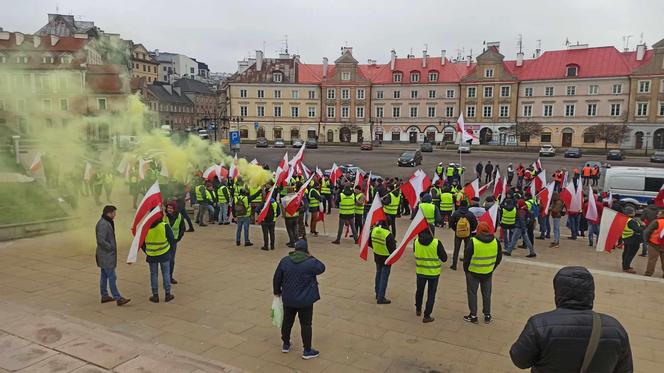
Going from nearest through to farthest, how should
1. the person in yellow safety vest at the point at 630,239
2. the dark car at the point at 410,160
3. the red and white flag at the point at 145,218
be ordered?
the red and white flag at the point at 145,218, the person in yellow safety vest at the point at 630,239, the dark car at the point at 410,160

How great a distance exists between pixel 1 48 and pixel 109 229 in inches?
429

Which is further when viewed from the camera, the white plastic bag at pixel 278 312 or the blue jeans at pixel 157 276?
the blue jeans at pixel 157 276

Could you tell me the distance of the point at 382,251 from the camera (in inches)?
324

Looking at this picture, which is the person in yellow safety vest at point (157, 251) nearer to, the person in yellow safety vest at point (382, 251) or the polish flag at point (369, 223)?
the polish flag at point (369, 223)

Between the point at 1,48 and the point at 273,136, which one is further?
the point at 273,136

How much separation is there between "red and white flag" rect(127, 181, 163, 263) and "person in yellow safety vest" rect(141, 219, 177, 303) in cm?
11

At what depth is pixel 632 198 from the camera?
20.8 metres

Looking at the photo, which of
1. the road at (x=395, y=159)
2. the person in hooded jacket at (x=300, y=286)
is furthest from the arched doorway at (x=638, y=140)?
the person in hooded jacket at (x=300, y=286)

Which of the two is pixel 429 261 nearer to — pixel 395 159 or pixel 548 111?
pixel 395 159

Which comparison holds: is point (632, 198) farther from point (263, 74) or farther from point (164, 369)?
point (263, 74)

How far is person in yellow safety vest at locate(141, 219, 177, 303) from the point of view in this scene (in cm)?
829

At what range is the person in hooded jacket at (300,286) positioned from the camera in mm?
6090

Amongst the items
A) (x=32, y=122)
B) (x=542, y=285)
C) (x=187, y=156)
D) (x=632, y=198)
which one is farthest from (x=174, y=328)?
(x=632, y=198)

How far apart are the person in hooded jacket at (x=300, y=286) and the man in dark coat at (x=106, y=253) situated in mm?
3586
